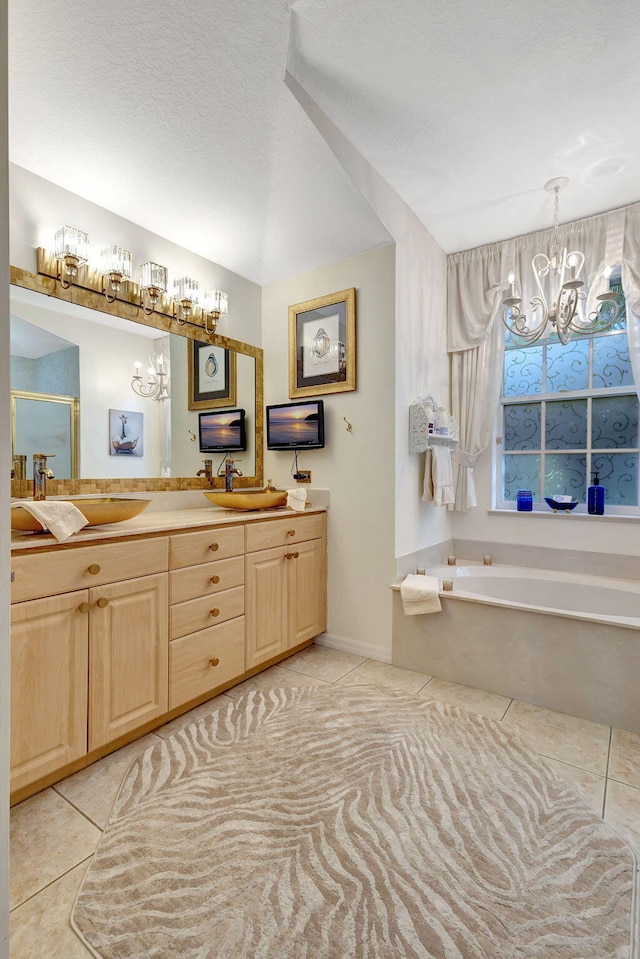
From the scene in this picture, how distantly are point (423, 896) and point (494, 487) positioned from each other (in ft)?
8.41

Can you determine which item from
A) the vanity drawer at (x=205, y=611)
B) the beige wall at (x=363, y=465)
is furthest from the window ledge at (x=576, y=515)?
the vanity drawer at (x=205, y=611)

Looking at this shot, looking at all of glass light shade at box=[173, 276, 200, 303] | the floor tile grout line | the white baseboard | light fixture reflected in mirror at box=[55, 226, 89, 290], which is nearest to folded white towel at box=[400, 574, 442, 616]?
the white baseboard

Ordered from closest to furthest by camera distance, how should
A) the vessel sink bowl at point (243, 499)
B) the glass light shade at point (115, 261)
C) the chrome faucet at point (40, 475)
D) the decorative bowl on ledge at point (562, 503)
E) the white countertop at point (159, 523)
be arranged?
the white countertop at point (159, 523), the chrome faucet at point (40, 475), the glass light shade at point (115, 261), the vessel sink bowl at point (243, 499), the decorative bowl on ledge at point (562, 503)

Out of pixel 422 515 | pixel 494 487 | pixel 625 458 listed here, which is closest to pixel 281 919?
pixel 422 515

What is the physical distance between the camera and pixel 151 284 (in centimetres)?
236

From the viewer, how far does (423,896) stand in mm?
1188

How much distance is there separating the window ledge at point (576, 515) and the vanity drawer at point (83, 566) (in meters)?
2.39

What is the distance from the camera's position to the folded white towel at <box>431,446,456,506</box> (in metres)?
2.79

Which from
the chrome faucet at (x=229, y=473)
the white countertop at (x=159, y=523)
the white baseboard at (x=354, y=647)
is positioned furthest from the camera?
the chrome faucet at (x=229, y=473)

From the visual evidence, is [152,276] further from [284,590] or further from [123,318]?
[284,590]

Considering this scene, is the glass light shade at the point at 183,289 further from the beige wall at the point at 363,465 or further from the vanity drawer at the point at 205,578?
the vanity drawer at the point at 205,578

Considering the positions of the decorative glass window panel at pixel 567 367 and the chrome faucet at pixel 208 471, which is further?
the decorative glass window panel at pixel 567 367

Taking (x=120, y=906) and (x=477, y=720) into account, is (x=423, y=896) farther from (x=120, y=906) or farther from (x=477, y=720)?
(x=477, y=720)

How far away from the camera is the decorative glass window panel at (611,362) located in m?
2.87
